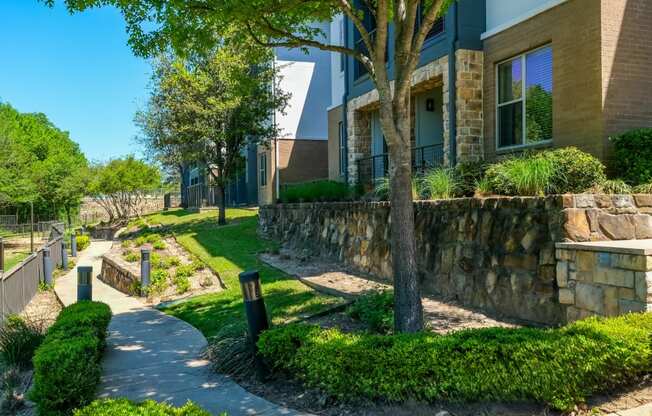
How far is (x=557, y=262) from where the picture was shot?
20.4 feet

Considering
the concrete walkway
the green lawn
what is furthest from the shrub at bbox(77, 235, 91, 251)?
the concrete walkway

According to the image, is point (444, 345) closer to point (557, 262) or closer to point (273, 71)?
point (557, 262)

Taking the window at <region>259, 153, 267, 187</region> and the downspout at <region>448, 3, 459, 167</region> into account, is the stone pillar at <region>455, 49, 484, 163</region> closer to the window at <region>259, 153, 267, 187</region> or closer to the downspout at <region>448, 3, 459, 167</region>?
the downspout at <region>448, 3, 459, 167</region>

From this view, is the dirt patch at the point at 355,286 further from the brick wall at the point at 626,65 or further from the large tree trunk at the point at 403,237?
the brick wall at the point at 626,65

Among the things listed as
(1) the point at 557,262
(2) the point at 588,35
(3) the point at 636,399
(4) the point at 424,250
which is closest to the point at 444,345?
(3) the point at 636,399

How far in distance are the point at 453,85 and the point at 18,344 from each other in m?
9.69

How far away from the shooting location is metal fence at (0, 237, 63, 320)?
30.3ft

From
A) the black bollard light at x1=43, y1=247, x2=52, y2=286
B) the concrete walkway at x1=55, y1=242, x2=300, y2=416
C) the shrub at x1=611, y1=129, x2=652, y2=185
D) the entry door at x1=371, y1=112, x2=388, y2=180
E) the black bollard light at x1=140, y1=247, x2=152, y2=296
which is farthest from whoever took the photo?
the entry door at x1=371, y1=112, x2=388, y2=180

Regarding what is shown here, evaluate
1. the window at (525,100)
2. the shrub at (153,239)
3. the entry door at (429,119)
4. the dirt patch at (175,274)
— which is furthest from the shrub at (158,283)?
the window at (525,100)

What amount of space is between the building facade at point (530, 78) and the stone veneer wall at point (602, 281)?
338 cm

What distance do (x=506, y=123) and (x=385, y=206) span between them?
3.37 metres

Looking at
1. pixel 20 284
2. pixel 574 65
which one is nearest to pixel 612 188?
pixel 574 65

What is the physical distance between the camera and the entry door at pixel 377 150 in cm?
1555

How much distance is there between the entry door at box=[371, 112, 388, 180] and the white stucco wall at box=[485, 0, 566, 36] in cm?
502
